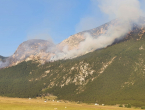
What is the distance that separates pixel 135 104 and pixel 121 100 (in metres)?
24.7

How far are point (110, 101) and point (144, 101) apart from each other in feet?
123

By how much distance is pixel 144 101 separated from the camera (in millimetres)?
179375

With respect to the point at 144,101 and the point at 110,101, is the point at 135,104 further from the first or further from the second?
the point at 110,101

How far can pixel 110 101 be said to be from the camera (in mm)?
195250

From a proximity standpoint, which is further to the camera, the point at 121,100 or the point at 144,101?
the point at 121,100

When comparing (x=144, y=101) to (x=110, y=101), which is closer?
(x=144, y=101)

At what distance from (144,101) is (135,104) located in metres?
15.2

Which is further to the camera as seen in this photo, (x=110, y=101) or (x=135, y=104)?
(x=110, y=101)

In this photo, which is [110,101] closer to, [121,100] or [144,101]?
[121,100]

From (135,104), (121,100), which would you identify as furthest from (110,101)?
(135,104)

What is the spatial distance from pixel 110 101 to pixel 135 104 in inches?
1249

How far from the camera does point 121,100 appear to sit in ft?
639

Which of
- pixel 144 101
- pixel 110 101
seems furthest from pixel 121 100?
pixel 144 101

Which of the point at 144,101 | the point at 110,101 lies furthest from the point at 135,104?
the point at 110,101
